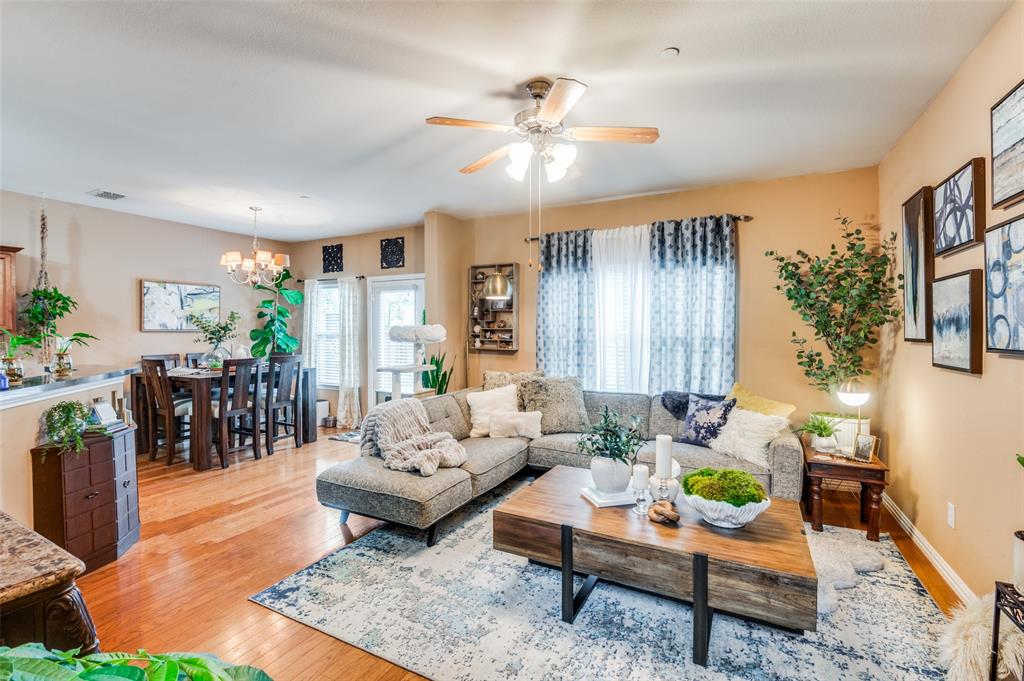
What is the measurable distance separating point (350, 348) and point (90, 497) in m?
3.79

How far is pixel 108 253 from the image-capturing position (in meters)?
5.00

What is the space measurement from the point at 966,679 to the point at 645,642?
3.77 ft

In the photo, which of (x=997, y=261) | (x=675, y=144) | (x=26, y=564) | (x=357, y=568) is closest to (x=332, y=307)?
(x=357, y=568)

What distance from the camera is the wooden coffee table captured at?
177 centimetres

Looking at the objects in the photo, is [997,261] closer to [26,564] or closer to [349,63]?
[349,63]

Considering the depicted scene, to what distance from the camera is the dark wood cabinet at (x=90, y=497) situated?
2455 millimetres

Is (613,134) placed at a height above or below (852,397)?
above

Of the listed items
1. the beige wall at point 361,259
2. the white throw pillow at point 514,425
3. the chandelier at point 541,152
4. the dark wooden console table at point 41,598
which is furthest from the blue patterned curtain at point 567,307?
the dark wooden console table at point 41,598

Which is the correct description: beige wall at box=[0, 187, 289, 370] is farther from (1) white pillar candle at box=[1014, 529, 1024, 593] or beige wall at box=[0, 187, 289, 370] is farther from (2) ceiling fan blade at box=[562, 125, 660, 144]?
(1) white pillar candle at box=[1014, 529, 1024, 593]

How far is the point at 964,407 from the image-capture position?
2.34 metres

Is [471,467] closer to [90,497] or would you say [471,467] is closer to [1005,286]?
[90,497]

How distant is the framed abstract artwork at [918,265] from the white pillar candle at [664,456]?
5.81ft

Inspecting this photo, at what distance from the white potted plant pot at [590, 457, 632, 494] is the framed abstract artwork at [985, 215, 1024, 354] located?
67.3 inches

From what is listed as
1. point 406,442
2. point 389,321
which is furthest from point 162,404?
point 406,442
